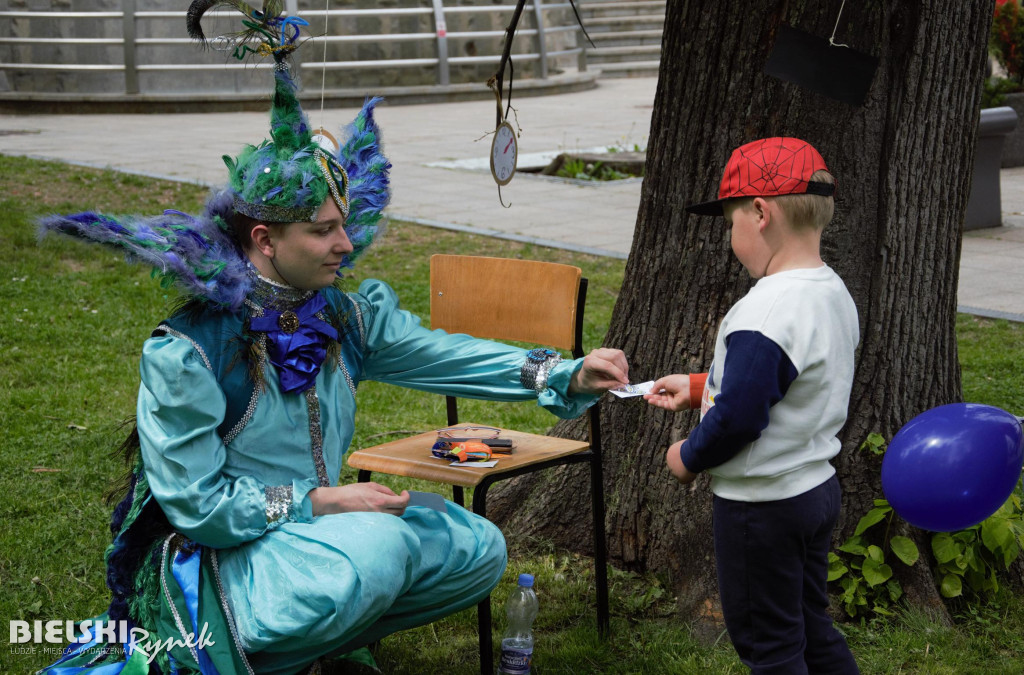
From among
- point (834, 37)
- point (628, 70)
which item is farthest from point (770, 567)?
point (628, 70)

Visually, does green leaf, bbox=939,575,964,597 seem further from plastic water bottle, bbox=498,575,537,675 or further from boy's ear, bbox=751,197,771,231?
boy's ear, bbox=751,197,771,231

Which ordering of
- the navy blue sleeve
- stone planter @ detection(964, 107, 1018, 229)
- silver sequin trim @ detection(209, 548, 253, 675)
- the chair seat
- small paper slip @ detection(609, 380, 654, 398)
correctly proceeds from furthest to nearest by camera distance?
stone planter @ detection(964, 107, 1018, 229)
the chair seat
small paper slip @ detection(609, 380, 654, 398)
silver sequin trim @ detection(209, 548, 253, 675)
the navy blue sleeve

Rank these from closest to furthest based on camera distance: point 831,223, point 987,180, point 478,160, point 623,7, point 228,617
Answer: point 228,617
point 831,223
point 987,180
point 478,160
point 623,7

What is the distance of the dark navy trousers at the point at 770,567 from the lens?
269 cm

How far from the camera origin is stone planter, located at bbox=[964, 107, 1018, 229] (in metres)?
9.46

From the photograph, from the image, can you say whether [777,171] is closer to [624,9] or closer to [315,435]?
[315,435]

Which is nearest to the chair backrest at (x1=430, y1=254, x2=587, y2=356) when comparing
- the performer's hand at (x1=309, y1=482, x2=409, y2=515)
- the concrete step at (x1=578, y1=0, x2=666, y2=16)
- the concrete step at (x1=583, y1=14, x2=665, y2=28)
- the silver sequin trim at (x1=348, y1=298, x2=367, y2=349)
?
the silver sequin trim at (x1=348, y1=298, x2=367, y2=349)

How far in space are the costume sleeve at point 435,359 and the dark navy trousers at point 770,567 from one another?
2.30ft

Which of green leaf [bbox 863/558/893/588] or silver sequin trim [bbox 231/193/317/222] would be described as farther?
green leaf [bbox 863/558/893/588]

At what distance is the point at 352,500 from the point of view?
2873 mm

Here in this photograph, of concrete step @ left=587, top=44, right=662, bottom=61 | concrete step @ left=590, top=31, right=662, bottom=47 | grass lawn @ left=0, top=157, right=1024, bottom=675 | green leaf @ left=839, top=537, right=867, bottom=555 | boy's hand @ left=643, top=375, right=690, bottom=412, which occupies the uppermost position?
concrete step @ left=590, top=31, right=662, bottom=47

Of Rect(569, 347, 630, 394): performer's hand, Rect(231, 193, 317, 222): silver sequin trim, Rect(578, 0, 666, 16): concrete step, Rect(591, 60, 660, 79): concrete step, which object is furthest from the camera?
Rect(578, 0, 666, 16): concrete step

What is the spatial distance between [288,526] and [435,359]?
756mm

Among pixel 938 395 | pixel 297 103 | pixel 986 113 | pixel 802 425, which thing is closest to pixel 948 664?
pixel 938 395
